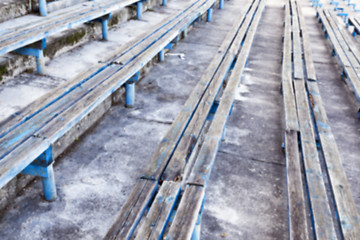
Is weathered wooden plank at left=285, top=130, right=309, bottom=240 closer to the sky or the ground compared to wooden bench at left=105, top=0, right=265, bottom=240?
closer to the ground

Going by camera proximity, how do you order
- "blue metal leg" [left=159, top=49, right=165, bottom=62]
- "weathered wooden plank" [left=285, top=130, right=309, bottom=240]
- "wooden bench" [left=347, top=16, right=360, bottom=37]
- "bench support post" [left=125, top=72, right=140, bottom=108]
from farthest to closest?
1. "wooden bench" [left=347, top=16, right=360, bottom=37]
2. "blue metal leg" [left=159, top=49, right=165, bottom=62]
3. "bench support post" [left=125, top=72, right=140, bottom=108]
4. "weathered wooden plank" [left=285, top=130, right=309, bottom=240]

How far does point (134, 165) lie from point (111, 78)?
749 mm

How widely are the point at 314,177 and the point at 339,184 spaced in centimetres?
19

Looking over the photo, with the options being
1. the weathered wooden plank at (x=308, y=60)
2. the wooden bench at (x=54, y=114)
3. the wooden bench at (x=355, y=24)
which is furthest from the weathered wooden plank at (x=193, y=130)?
the wooden bench at (x=355, y=24)

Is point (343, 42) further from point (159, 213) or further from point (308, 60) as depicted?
point (159, 213)

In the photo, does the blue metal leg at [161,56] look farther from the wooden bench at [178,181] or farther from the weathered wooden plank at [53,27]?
the wooden bench at [178,181]

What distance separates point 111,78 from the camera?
9.89ft

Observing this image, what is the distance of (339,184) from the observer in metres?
2.63

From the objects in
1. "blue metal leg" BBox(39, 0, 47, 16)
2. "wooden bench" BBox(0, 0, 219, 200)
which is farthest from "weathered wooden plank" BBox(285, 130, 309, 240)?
"blue metal leg" BBox(39, 0, 47, 16)

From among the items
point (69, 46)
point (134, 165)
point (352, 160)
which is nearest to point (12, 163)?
point (134, 165)

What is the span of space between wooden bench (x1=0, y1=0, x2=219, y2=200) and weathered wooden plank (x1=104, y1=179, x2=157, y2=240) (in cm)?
57

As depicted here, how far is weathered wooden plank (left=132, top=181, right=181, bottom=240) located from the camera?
69.6 inches

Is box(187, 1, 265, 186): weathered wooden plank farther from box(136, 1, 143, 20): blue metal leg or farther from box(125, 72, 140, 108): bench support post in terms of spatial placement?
box(136, 1, 143, 20): blue metal leg

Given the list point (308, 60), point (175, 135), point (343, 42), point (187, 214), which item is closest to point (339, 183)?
point (175, 135)
